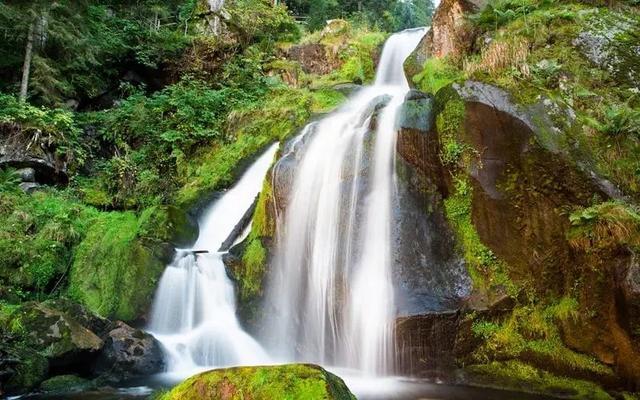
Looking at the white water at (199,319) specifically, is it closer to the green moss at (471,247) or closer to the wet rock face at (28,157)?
the green moss at (471,247)

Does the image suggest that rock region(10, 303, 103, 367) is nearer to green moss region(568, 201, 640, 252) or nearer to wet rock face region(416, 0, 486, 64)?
green moss region(568, 201, 640, 252)

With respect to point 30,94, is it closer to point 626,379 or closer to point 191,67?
point 191,67

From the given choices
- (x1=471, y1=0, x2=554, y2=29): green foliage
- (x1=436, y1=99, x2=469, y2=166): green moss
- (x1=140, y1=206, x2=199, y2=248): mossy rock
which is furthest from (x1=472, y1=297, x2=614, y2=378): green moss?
(x1=471, y1=0, x2=554, y2=29): green foliage

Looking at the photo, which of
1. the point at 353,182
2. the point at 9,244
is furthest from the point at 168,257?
the point at 353,182

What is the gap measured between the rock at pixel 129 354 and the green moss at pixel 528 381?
4526mm

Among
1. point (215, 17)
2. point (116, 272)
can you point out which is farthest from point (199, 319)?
point (215, 17)

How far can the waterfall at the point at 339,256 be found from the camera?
7152 mm

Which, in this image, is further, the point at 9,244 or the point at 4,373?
the point at 9,244

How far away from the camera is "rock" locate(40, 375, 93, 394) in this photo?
6.22m

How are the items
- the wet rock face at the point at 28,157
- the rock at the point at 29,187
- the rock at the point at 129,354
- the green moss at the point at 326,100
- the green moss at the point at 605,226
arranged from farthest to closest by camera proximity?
1. the green moss at the point at 326,100
2. the wet rock face at the point at 28,157
3. the rock at the point at 29,187
4. the rock at the point at 129,354
5. the green moss at the point at 605,226

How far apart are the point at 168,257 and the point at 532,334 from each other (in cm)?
609

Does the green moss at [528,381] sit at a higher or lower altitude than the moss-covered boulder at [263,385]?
lower

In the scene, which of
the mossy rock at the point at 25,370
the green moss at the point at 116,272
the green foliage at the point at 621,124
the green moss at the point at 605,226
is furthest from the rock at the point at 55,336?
the green foliage at the point at 621,124

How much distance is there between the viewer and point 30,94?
1266 centimetres
